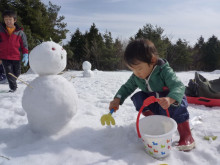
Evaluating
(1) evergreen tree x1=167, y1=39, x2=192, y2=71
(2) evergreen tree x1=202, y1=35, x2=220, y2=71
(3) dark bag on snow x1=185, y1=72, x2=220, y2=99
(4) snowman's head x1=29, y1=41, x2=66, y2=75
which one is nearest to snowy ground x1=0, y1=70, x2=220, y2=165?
(4) snowman's head x1=29, y1=41, x2=66, y2=75

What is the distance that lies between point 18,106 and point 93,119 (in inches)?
40.7

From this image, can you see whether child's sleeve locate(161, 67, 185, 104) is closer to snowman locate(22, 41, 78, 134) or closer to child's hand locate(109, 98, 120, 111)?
child's hand locate(109, 98, 120, 111)

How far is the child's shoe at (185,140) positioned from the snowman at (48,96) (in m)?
0.96

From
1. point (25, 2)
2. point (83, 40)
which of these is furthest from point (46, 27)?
point (83, 40)

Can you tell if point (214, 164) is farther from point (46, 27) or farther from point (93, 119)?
point (46, 27)

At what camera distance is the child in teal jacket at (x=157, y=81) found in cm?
147

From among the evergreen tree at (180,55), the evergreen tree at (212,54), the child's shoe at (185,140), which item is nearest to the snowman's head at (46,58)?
the child's shoe at (185,140)

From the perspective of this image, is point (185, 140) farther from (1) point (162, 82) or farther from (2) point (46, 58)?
(2) point (46, 58)

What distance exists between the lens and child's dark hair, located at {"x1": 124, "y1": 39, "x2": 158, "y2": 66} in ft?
4.88

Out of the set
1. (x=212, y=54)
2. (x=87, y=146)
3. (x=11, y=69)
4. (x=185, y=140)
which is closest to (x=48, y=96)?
(x=87, y=146)

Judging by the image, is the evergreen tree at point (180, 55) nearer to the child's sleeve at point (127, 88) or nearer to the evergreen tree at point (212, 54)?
the evergreen tree at point (212, 54)

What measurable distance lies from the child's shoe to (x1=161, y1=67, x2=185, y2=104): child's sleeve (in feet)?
1.13

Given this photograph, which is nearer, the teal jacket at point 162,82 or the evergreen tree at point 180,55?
the teal jacket at point 162,82

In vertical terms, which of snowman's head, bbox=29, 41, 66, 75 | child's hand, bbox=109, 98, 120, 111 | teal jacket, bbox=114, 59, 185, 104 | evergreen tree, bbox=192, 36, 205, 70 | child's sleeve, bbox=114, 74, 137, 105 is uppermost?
snowman's head, bbox=29, 41, 66, 75
